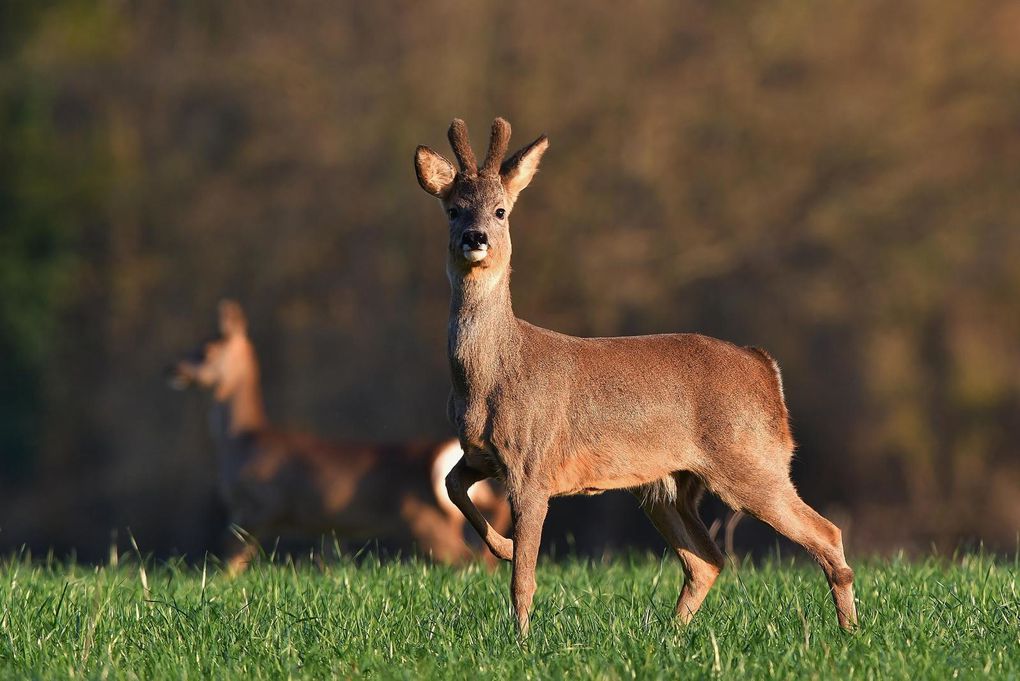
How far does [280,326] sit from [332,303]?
55 cm

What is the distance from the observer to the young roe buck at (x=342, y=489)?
1075cm

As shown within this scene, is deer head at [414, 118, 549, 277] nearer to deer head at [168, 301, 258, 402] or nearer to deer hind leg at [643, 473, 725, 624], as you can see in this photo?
deer hind leg at [643, 473, 725, 624]

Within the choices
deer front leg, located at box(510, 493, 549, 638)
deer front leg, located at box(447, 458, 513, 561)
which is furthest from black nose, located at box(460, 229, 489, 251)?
deer front leg, located at box(510, 493, 549, 638)

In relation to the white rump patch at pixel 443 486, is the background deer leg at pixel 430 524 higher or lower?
lower

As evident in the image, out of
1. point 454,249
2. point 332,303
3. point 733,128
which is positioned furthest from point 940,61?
point 454,249

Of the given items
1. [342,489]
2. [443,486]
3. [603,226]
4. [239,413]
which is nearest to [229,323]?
[239,413]

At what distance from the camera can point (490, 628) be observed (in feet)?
16.8

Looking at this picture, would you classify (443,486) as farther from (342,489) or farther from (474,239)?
(474,239)

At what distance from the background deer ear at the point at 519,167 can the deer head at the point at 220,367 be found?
19.4 feet

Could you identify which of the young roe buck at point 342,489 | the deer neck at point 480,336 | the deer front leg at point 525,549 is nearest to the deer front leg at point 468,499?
the deer front leg at point 525,549

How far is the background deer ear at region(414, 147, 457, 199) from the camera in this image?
5.60 meters

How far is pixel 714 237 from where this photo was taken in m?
15.7

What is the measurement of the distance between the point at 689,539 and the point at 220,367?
6.13 metres

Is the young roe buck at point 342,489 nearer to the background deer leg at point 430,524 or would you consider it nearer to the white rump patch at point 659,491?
the background deer leg at point 430,524
